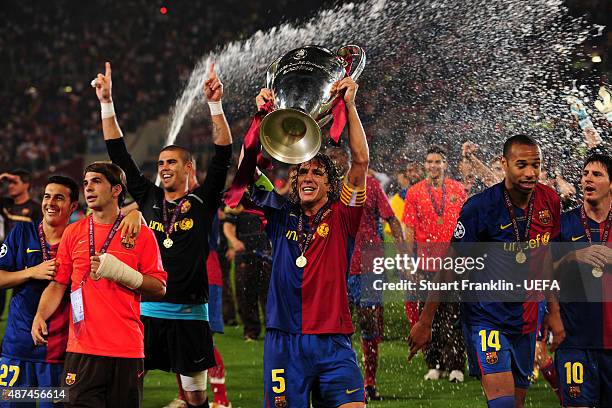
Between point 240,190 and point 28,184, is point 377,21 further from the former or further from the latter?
point 240,190

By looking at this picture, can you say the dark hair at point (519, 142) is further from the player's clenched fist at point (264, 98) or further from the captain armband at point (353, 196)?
the player's clenched fist at point (264, 98)

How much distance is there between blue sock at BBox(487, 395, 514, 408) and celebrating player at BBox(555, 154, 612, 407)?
566 millimetres

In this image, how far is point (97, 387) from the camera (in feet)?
16.8

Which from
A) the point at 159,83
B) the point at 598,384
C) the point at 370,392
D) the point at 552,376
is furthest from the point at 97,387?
the point at 159,83

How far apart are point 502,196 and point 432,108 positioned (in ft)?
15.0

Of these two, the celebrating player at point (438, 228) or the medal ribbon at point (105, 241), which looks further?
the celebrating player at point (438, 228)

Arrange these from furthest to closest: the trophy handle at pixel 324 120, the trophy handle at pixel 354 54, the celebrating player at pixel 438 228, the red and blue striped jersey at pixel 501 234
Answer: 1. the celebrating player at pixel 438 228
2. the red and blue striped jersey at pixel 501 234
3. the trophy handle at pixel 354 54
4. the trophy handle at pixel 324 120

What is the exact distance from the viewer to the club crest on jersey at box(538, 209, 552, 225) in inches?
230

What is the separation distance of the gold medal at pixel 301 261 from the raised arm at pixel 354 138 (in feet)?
1.61

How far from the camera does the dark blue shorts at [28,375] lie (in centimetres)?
556

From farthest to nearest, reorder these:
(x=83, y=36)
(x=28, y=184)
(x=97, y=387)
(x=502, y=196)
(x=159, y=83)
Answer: (x=83, y=36)
(x=159, y=83)
(x=28, y=184)
(x=502, y=196)
(x=97, y=387)

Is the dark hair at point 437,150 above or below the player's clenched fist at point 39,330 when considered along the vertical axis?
above

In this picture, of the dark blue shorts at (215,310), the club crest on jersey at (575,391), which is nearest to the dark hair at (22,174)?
the dark blue shorts at (215,310)

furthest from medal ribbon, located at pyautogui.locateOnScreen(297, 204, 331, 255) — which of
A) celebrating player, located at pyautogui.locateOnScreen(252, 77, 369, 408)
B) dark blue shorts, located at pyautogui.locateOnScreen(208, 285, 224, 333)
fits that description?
dark blue shorts, located at pyautogui.locateOnScreen(208, 285, 224, 333)
